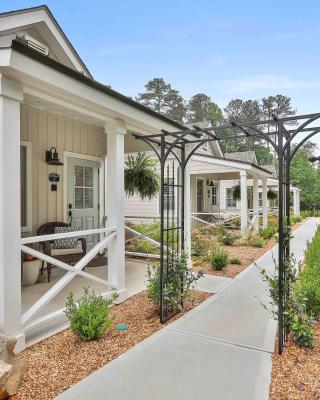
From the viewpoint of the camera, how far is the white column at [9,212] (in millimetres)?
2816

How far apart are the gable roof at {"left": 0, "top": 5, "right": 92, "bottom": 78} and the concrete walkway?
5.52 metres

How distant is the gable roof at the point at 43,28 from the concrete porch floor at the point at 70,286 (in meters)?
4.31

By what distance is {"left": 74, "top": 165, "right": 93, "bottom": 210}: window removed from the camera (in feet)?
21.2

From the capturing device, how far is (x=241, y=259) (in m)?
7.77

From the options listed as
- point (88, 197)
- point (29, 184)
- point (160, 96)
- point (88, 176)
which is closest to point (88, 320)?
point (29, 184)

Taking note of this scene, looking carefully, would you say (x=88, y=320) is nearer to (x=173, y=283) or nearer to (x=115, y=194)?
(x=173, y=283)

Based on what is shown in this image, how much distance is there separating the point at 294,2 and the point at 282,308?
879 centimetres

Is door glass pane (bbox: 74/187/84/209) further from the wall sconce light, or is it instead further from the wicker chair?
the wall sconce light

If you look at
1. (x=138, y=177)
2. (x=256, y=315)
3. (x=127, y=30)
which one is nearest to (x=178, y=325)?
(x=256, y=315)

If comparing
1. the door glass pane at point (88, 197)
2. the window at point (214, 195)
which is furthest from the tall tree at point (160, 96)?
the door glass pane at point (88, 197)

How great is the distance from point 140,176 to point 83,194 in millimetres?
1441

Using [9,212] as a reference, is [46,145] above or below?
above

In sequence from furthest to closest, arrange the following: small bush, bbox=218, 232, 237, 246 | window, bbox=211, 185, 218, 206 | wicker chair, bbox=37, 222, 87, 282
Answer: window, bbox=211, 185, 218, 206 < small bush, bbox=218, 232, 237, 246 < wicker chair, bbox=37, 222, 87, 282

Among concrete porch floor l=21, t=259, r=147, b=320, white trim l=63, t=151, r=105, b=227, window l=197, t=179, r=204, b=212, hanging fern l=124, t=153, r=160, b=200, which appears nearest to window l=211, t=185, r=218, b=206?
window l=197, t=179, r=204, b=212
